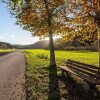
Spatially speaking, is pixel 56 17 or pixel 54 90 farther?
pixel 56 17

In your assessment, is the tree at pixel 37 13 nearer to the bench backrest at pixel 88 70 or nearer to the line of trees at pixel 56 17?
the line of trees at pixel 56 17

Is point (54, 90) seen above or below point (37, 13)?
below

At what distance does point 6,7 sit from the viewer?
81.4 ft

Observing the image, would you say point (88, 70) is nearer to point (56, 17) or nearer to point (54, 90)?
point (54, 90)

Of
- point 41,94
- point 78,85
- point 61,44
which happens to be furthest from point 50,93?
Result: point 61,44

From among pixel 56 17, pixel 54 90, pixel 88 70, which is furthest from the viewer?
pixel 56 17

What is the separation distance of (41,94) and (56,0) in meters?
9.72

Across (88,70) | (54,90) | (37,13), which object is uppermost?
(37,13)

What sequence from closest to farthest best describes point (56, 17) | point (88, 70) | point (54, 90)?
point (54, 90)
point (88, 70)
point (56, 17)

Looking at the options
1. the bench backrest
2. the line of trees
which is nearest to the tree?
the line of trees

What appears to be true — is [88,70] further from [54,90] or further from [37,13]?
[37,13]

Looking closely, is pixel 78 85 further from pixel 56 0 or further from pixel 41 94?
pixel 56 0

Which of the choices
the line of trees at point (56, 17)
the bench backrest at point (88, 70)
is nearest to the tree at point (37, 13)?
the line of trees at point (56, 17)

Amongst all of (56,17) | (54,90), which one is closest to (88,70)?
(54,90)
